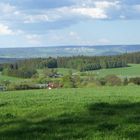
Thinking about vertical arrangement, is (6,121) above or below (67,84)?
above

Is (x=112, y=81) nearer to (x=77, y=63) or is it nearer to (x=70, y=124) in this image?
(x=77, y=63)

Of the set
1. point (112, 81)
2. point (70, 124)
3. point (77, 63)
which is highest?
point (70, 124)

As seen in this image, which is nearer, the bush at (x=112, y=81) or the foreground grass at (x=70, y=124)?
the foreground grass at (x=70, y=124)

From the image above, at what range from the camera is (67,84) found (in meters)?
66.1

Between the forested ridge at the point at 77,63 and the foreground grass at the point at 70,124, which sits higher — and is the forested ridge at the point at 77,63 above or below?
below

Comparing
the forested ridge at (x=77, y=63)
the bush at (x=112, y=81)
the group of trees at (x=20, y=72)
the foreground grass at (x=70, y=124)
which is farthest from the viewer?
the forested ridge at (x=77, y=63)

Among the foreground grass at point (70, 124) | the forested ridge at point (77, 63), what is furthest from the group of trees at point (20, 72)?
the foreground grass at point (70, 124)

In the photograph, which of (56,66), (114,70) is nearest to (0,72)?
(56,66)

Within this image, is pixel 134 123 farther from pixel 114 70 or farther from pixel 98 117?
pixel 114 70

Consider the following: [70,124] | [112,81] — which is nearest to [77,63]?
[112,81]

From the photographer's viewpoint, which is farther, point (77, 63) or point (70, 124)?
point (77, 63)

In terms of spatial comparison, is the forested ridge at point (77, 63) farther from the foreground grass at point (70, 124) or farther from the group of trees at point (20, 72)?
the foreground grass at point (70, 124)

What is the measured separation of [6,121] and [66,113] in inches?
78.1

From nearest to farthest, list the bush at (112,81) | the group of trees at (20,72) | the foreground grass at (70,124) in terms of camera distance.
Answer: the foreground grass at (70,124) < the bush at (112,81) < the group of trees at (20,72)
